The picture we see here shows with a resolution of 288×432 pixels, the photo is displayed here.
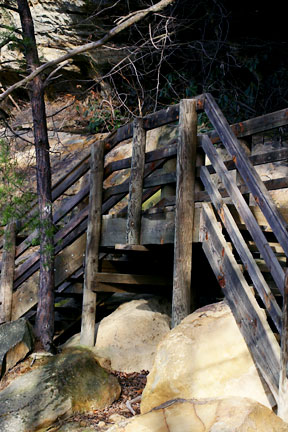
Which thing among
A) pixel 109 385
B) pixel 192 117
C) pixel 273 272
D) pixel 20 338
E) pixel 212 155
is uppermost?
pixel 192 117

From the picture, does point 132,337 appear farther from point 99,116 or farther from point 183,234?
point 99,116

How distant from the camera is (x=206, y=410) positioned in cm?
357

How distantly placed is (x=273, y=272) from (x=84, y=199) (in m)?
4.44

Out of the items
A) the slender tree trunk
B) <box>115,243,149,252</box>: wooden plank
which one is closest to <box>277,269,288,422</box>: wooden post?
<box>115,243,149,252</box>: wooden plank

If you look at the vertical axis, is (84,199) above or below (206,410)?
above

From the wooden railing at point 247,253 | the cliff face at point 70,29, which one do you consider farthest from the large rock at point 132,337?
the cliff face at point 70,29

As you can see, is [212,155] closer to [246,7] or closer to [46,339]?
[46,339]

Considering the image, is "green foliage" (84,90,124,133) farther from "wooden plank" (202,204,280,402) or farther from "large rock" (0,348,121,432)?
"wooden plank" (202,204,280,402)

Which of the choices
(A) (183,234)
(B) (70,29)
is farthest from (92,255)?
(B) (70,29)

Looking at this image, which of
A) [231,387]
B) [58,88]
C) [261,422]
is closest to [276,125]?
[231,387]

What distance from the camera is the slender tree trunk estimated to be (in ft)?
24.1

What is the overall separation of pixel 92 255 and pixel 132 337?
124 cm

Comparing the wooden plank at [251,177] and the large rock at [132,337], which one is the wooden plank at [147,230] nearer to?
the large rock at [132,337]

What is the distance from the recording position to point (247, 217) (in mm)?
4629
